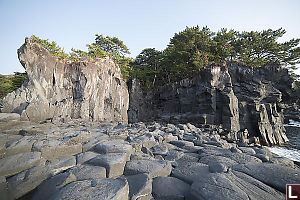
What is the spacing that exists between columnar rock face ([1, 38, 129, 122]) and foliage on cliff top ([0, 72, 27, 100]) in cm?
1150

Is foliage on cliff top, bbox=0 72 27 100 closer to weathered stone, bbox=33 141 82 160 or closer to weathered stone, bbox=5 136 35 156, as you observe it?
weathered stone, bbox=5 136 35 156

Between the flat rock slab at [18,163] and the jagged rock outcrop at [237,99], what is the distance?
1402 cm

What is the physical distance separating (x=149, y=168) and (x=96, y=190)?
1.05 m

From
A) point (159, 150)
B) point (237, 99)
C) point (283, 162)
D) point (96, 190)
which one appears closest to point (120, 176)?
point (96, 190)

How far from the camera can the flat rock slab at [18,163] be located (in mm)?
2002

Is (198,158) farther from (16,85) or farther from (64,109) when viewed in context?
(16,85)

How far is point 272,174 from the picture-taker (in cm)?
208

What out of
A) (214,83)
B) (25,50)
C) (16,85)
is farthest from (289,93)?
(16,85)

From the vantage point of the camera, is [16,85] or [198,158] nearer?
[198,158]

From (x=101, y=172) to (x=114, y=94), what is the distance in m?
12.8

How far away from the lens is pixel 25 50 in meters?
8.26

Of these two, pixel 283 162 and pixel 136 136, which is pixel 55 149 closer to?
pixel 136 136

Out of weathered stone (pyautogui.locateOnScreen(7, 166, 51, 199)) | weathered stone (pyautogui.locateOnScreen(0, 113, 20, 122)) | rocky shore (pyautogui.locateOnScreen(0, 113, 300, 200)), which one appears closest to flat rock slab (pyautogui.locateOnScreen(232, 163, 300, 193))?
rocky shore (pyautogui.locateOnScreen(0, 113, 300, 200))

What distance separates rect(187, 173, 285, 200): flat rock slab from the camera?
1559mm
